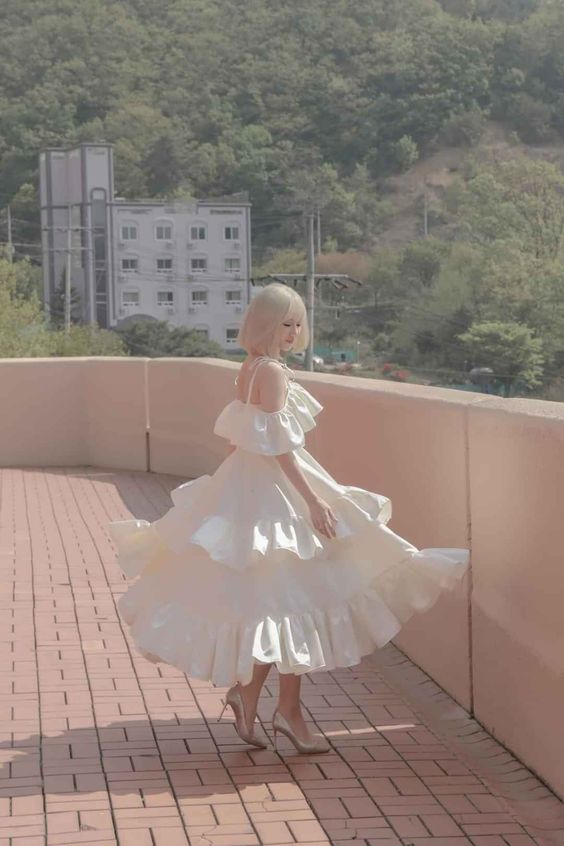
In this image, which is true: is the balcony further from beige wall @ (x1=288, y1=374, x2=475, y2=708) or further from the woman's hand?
the woman's hand

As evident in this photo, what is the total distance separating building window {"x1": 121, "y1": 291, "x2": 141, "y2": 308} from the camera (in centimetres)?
10131

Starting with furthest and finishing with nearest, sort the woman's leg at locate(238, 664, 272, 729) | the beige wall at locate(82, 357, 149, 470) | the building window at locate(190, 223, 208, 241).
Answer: the building window at locate(190, 223, 208, 241) < the beige wall at locate(82, 357, 149, 470) < the woman's leg at locate(238, 664, 272, 729)

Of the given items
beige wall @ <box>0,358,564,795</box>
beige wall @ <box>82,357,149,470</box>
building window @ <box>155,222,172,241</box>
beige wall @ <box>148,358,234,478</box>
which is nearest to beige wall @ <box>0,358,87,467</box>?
beige wall @ <box>82,357,149,470</box>

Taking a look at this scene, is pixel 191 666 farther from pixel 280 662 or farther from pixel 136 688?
pixel 136 688

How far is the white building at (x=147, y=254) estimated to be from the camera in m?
94.7

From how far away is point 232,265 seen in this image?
103688 millimetres

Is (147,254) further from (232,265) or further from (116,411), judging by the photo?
(116,411)

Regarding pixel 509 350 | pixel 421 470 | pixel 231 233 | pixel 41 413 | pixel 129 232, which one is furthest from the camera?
pixel 129 232

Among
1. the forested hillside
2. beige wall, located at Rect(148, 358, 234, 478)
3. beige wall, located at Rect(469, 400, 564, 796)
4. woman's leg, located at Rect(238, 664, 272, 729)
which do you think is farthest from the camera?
the forested hillside

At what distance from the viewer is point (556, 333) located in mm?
87188

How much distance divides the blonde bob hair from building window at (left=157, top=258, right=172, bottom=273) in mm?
101256

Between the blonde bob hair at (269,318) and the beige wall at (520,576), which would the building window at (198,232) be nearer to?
the beige wall at (520,576)

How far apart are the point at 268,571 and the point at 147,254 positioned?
10254cm

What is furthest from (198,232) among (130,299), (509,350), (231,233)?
(509,350)
